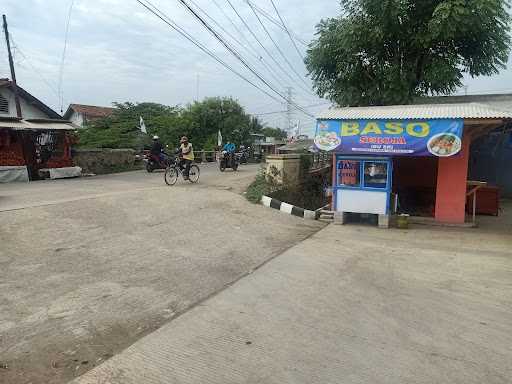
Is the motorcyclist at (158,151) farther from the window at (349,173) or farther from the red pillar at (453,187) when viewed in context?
the red pillar at (453,187)

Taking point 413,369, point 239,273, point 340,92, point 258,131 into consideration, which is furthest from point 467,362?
point 258,131

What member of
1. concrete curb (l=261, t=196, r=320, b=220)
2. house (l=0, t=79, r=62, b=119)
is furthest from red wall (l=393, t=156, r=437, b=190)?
house (l=0, t=79, r=62, b=119)

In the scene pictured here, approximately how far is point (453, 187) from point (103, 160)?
51.1ft

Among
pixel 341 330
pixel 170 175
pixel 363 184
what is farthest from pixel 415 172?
pixel 341 330

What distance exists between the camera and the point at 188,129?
33469mm

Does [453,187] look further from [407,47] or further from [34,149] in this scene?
[34,149]

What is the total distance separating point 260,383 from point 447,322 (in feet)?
7.83

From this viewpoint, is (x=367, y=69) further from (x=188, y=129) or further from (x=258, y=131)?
(x=258, y=131)

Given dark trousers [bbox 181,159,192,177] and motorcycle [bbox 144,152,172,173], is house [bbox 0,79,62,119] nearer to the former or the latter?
motorcycle [bbox 144,152,172,173]

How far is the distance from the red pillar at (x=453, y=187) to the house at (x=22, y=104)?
20.5m

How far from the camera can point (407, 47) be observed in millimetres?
15922

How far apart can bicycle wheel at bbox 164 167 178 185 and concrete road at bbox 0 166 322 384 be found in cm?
175

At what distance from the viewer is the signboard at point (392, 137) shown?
32.2 ft

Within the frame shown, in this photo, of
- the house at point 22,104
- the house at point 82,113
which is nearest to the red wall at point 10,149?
the house at point 22,104
